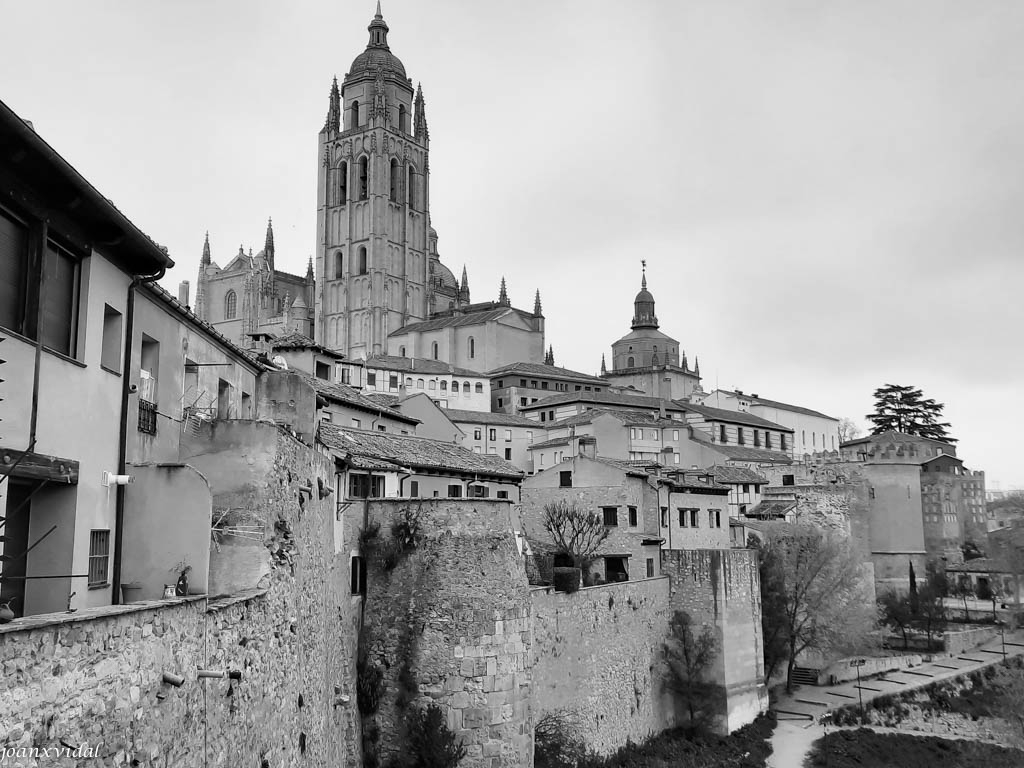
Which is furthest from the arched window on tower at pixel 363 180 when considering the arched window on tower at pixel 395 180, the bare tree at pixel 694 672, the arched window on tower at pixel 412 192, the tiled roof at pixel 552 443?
the bare tree at pixel 694 672

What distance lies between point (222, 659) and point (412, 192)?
12693 centimetres

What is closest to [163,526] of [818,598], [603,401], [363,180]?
[818,598]

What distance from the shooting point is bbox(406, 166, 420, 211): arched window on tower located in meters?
134

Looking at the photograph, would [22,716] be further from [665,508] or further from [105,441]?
[665,508]

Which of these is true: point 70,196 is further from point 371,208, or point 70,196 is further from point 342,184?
point 342,184

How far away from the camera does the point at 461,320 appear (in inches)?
4464

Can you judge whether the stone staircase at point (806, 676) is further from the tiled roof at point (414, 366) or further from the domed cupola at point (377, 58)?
the domed cupola at point (377, 58)

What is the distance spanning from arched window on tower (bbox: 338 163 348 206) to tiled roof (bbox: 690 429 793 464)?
2460 inches

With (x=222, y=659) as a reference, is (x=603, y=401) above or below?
above

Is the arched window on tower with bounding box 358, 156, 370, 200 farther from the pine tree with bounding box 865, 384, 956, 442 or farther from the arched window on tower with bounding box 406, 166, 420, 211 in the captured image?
the pine tree with bounding box 865, 384, 956, 442

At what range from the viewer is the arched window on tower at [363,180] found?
131 meters

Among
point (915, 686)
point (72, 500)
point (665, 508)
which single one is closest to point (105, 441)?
point (72, 500)

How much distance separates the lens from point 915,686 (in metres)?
53.7

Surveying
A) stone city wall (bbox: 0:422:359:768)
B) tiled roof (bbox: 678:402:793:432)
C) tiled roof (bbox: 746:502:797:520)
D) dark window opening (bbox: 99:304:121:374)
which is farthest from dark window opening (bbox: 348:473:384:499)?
tiled roof (bbox: 678:402:793:432)
